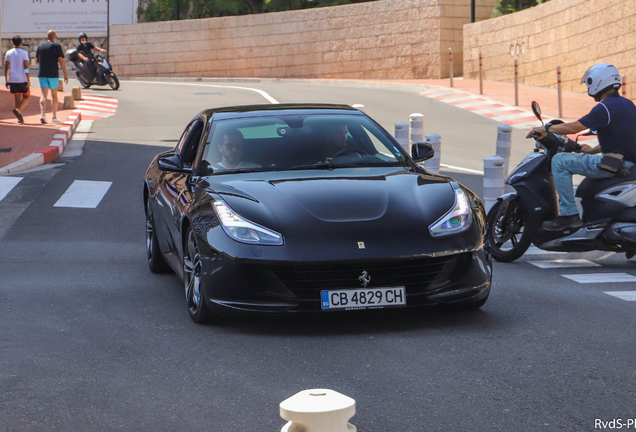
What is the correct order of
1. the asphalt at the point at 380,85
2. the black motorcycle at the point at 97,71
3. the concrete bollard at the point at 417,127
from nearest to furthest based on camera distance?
the concrete bollard at the point at 417,127 → the asphalt at the point at 380,85 → the black motorcycle at the point at 97,71

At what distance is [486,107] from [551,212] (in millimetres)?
17599

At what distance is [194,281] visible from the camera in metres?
5.69

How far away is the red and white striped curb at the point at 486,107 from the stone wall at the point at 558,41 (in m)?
2.94

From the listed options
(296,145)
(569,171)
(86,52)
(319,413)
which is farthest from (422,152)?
(86,52)

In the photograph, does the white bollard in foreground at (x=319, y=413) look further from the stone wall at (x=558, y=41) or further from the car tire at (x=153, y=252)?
the stone wall at (x=558, y=41)

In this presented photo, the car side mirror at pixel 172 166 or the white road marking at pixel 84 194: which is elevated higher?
the car side mirror at pixel 172 166


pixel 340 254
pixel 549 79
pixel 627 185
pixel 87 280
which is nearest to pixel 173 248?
pixel 87 280

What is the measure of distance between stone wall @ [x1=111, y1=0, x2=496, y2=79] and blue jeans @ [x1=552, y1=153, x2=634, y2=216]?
30735 millimetres

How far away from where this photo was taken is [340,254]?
519 centimetres

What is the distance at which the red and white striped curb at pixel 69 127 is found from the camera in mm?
14790

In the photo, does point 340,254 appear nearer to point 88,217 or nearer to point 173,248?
point 173,248

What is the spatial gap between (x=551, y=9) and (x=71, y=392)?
1105 inches

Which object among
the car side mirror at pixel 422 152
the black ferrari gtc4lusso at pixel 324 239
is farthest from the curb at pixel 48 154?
the car side mirror at pixel 422 152

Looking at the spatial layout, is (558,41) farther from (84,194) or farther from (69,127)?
(84,194)
